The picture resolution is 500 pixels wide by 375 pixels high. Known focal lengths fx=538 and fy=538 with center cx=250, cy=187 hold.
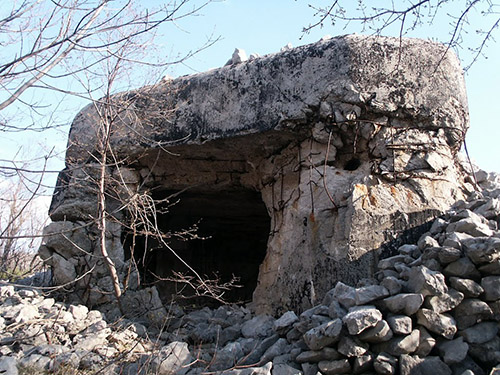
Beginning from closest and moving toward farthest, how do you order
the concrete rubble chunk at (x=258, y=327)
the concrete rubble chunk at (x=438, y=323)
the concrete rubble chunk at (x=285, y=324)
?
the concrete rubble chunk at (x=438, y=323), the concrete rubble chunk at (x=285, y=324), the concrete rubble chunk at (x=258, y=327)

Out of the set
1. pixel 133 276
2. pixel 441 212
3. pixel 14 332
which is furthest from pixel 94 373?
pixel 441 212

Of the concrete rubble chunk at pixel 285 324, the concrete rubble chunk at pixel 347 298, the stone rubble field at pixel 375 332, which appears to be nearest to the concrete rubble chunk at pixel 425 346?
the stone rubble field at pixel 375 332

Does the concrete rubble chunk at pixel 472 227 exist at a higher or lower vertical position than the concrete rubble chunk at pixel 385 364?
higher

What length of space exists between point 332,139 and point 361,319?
1.56m

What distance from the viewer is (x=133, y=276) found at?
4129mm

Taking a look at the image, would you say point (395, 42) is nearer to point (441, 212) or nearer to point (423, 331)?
point (441, 212)

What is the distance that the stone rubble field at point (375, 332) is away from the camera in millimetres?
2361

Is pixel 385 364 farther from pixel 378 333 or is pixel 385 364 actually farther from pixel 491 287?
pixel 491 287

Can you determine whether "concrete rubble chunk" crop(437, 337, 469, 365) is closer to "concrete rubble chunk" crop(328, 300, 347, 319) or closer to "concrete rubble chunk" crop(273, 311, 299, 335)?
"concrete rubble chunk" crop(328, 300, 347, 319)

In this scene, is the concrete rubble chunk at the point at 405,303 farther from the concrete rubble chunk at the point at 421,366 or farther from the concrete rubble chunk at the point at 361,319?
the concrete rubble chunk at the point at 421,366

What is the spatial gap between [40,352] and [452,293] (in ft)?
6.94

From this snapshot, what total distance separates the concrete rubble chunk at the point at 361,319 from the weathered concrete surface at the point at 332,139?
2.51ft

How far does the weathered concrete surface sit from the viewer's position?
3.34 metres

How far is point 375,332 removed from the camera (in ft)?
7.75
